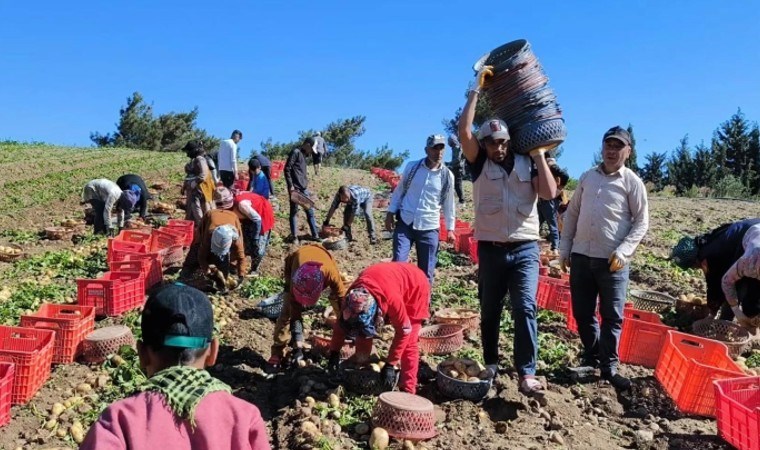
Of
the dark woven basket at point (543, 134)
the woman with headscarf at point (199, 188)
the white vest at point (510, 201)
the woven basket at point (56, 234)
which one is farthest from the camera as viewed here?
the woven basket at point (56, 234)

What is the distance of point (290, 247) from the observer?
1023 centimetres

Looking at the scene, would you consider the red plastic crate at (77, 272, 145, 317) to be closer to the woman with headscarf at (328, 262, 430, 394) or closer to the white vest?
the woman with headscarf at (328, 262, 430, 394)

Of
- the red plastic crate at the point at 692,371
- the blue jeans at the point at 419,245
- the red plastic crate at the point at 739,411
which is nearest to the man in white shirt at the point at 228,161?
the blue jeans at the point at 419,245

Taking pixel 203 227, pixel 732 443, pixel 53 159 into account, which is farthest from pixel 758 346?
pixel 53 159

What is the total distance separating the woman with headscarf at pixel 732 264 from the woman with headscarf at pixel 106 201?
28.2ft

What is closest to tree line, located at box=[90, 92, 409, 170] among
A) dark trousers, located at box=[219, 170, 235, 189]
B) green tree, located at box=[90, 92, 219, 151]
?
green tree, located at box=[90, 92, 219, 151]

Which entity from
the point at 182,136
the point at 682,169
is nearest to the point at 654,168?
the point at 682,169

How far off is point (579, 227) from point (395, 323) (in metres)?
1.63

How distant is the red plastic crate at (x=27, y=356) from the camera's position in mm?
4457

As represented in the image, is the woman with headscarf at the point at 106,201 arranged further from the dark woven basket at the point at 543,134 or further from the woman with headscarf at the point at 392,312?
the dark woven basket at the point at 543,134

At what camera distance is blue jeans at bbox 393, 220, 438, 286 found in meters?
5.98

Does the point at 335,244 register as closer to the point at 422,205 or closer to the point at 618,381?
the point at 422,205

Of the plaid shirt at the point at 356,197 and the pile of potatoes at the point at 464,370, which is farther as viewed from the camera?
the plaid shirt at the point at 356,197

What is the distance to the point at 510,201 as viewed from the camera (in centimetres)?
438
